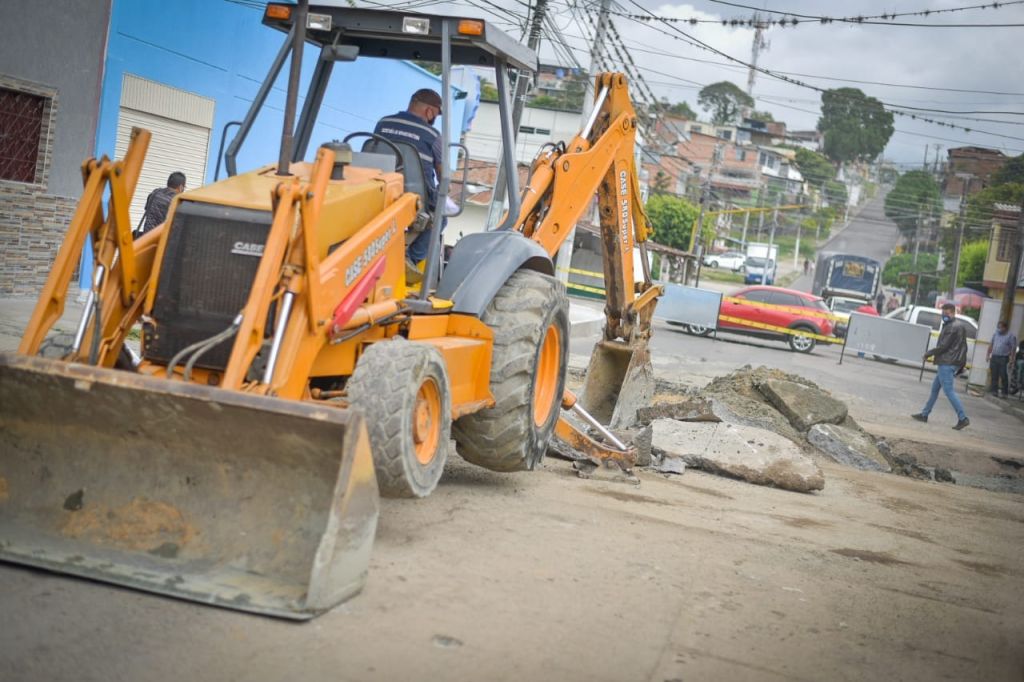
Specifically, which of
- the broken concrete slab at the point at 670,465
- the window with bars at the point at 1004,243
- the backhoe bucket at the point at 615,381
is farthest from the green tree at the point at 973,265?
the broken concrete slab at the point at 670,465

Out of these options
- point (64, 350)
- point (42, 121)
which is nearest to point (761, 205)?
point (42, 121)

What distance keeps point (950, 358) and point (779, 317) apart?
47.8ft

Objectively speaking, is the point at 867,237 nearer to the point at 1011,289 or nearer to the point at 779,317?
the point at 779,317

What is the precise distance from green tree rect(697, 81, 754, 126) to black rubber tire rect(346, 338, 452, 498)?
146m

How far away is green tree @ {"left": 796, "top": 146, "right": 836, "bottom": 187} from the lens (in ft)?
407

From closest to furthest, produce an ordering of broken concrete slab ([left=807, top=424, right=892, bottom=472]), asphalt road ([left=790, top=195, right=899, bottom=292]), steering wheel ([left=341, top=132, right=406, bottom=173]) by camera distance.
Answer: steering wheel ([left=341, top=132, right=406, bottom=173])
broken concrete slab ([left=807, top=424, right=892, bottom=472])
asphalt road ([left=790, top=195, right=899, bottom=292])

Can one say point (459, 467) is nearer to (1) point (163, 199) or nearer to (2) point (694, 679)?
(2) point (694, 679)

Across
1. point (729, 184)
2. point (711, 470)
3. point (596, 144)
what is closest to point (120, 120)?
point (596, 144)

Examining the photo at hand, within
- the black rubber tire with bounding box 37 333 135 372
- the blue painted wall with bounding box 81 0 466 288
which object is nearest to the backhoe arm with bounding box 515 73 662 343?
the black rubber tire with bounding box 37 333 135 372

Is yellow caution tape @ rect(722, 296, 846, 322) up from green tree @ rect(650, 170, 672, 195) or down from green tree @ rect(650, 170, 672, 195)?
down

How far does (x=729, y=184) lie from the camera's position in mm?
104188

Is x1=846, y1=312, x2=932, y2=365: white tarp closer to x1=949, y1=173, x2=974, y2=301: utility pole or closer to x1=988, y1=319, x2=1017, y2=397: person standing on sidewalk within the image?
x1=988, y1=319, x2=1017, y2=397: person standing on sidewalk

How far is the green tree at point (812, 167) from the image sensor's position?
124m

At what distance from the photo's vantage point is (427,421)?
5.96m
